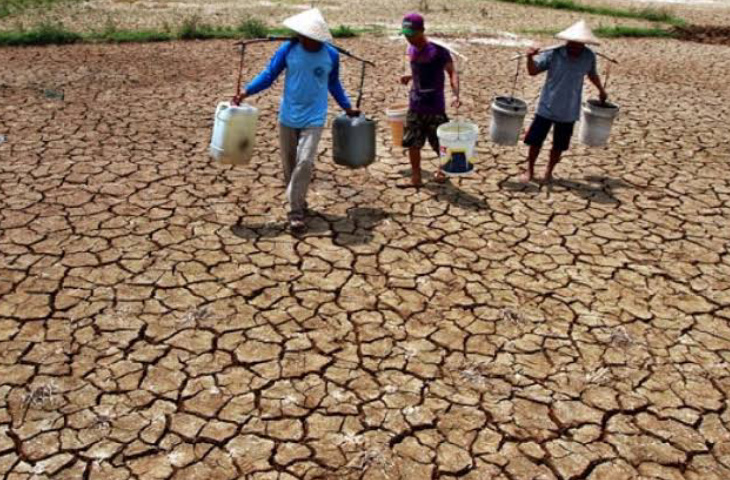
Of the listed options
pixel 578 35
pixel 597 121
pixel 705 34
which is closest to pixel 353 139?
pixel 578 35

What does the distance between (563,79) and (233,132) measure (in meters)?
2.93

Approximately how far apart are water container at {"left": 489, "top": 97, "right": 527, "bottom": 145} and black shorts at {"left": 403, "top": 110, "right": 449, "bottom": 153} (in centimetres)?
73

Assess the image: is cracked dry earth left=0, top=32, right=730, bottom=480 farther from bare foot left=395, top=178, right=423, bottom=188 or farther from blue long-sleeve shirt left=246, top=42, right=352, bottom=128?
blue long-sleeve shirt left=246, top=42, right=352, bottom=128

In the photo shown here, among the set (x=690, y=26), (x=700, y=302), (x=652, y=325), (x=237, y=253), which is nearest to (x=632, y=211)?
(x=700, y=302)

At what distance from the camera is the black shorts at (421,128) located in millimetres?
5677

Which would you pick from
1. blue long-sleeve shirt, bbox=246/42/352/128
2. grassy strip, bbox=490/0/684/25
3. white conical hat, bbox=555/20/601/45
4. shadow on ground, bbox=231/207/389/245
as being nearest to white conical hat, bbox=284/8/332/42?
blue long-sleeve shirt, bbox=246/42/352/128

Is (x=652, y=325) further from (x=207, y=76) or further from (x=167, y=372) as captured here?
(x=207, y=76)

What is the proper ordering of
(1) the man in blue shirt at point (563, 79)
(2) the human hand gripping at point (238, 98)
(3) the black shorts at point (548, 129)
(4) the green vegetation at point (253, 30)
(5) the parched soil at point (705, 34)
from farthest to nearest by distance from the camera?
(5) the parched soil at point (705, 34) < (4) the green vegetation at point (253, 30) < (3) the black shorts at point (548, 129) < (1) the man in blue shirt at point (563, 79) < (2) the human hand gripping at point (238, 98)

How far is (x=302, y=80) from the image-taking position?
480 centimetres

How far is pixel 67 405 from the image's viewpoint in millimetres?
3326

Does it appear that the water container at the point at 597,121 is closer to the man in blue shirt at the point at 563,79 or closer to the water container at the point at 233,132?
the man in blue shirt at the point at 563,79

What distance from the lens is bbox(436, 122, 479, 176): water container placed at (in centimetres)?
570

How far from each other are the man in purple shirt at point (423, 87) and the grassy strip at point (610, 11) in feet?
50.9

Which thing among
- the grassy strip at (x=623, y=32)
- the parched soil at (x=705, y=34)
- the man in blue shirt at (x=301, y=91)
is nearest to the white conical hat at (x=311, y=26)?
the man in blue shirt at (x=301, y=91)
